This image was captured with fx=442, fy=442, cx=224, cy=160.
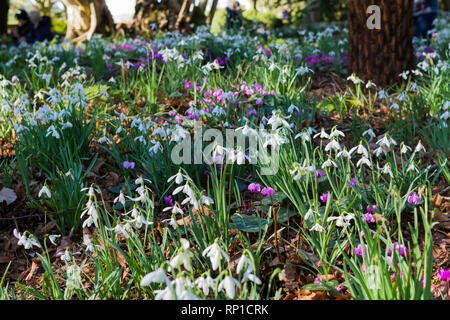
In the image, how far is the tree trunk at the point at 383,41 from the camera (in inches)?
174

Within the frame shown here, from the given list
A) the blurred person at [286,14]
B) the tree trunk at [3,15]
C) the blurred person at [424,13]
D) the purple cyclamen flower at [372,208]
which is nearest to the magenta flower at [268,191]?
the purple cyclamen flower at [372,208]

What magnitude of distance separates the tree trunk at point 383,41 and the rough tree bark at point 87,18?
7.47 metres

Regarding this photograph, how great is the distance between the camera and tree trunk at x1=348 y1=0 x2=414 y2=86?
4.41 meters

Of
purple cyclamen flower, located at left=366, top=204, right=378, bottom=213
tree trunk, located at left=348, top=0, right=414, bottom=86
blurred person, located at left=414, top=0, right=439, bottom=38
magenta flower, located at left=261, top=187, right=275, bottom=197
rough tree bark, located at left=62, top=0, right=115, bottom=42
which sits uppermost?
rough tree bark, located at left=62, top=0, right=115, bottom=42

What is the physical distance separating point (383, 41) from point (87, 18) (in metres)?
8.53

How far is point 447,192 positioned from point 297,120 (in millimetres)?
1166

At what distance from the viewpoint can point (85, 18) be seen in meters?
10.9

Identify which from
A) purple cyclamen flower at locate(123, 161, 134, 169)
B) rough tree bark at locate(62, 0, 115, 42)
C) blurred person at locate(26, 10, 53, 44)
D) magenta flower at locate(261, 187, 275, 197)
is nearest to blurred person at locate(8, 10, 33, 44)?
blurred person at locate(26, 10, 53, 44)

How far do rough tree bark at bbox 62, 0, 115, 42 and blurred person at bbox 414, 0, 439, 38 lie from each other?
691 centimetres

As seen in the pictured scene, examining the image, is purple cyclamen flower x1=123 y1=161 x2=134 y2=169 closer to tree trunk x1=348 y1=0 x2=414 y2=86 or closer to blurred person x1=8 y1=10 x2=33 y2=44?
tree trunk x1=348 y1=0 x2=414 y2=86

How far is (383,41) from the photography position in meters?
4.49

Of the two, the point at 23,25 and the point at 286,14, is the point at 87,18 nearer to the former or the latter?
the point at 23,25

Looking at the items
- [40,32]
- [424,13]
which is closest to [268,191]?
[424,13]
